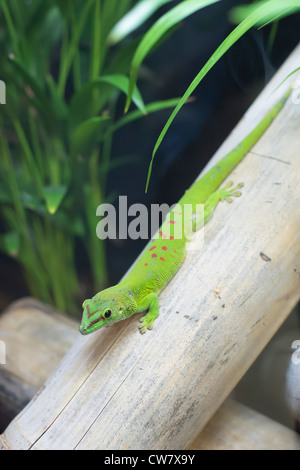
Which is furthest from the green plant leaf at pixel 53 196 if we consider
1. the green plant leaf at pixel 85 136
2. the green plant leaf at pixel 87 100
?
the green plant leaf at pixel 87 100

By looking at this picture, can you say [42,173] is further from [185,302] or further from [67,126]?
[185,302]

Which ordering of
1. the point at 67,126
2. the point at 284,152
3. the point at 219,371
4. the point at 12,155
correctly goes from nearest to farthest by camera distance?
the point at 219,371 < the point at 284,152 < the point at 67,126 < the point at 12,155

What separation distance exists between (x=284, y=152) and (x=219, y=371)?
0.84m

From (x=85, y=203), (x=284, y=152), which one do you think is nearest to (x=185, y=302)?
(x=284, y=152)

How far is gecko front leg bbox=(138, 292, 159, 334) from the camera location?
142 centimetres

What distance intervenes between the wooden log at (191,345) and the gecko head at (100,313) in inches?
4.2

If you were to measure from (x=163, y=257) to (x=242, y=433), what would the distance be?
75 cm

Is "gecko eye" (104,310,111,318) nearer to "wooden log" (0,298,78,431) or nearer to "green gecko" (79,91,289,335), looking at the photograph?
"green gecko" (79,91,289,335)

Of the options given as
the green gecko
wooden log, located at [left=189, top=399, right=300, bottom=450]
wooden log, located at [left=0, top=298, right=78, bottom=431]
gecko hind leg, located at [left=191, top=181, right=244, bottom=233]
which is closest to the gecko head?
the green gecko

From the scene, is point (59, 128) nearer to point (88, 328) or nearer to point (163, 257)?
point (163, 257)

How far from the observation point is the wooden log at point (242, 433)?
155 centimetres

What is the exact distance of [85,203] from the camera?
97.6 inches

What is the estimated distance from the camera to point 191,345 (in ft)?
4.49

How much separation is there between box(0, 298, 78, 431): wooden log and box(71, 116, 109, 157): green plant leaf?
0.91 metres
